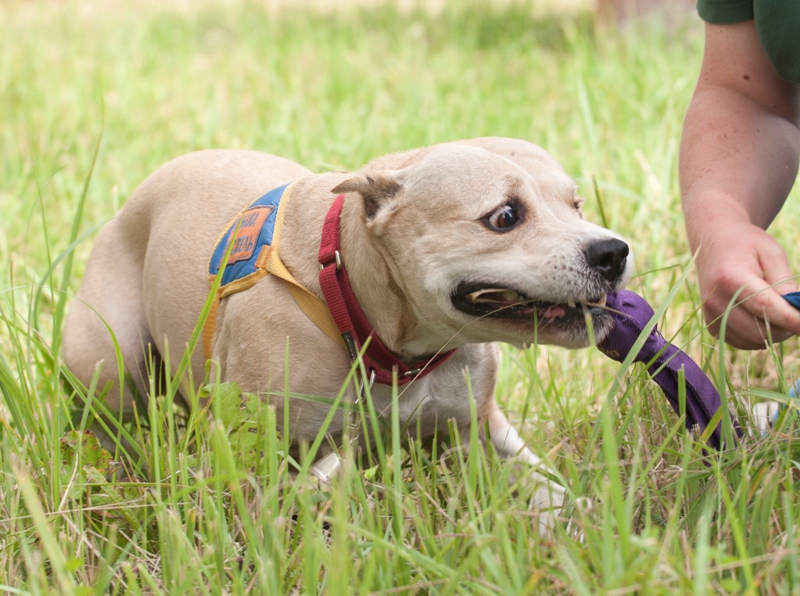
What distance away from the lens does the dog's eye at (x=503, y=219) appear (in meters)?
2.18

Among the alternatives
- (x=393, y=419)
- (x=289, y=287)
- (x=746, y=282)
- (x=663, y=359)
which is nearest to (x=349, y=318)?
(x=289, y=287)

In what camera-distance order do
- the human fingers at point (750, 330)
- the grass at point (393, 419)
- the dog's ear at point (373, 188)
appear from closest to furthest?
the grass at point (393, 419)
the human fingers at point (750, 330)
the dog's ear at point (373, 188)

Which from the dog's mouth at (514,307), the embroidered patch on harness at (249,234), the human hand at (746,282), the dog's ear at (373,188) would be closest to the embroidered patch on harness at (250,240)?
the embroidered patch on harness at (249,234)

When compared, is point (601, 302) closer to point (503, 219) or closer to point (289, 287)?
point (503, 219)

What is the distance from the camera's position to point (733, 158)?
2516 mm

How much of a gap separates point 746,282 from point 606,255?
1.07 feet

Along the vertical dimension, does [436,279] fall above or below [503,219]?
below

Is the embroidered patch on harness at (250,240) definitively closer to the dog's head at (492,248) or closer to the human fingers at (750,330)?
the dog's head at (492,248)

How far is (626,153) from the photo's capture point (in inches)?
183

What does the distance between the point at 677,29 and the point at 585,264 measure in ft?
19.3

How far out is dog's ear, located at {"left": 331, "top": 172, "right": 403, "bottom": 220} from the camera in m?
2.28

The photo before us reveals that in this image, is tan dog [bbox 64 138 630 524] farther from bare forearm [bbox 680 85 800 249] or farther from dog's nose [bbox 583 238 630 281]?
bare forearm [bbox 680 85 800 249]

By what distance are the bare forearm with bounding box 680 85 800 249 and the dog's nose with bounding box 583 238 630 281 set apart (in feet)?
1.21

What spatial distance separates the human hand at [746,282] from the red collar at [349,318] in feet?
2.47
